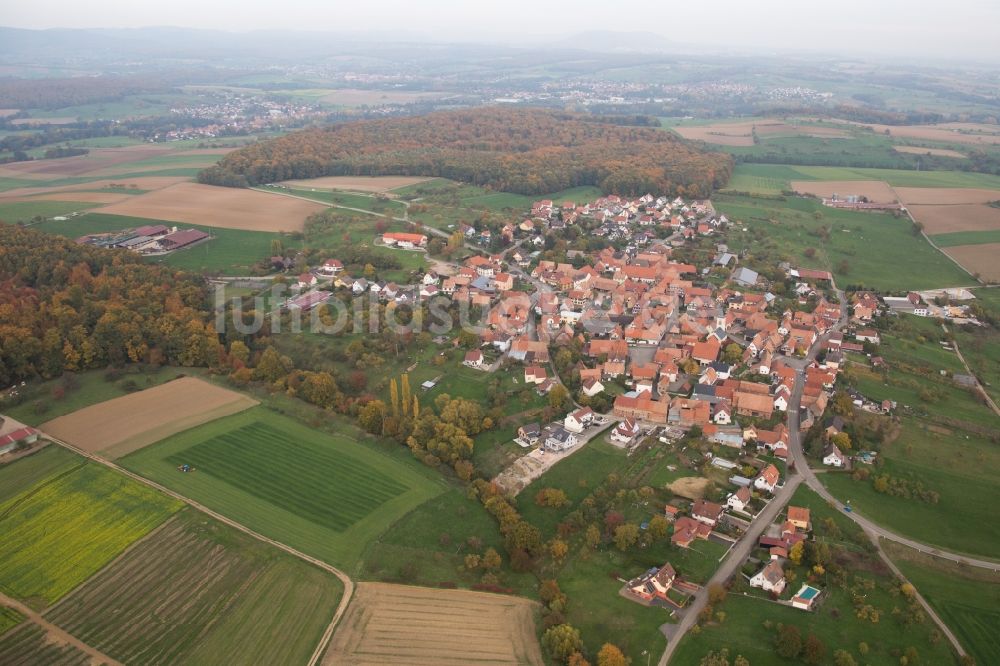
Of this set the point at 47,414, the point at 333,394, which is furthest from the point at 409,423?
the point at 47,414

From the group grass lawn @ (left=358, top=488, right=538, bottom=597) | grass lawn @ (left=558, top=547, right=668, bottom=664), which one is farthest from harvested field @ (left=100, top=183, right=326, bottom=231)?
grass lawn @ (left=558, top=547, right=668, bottom=664)

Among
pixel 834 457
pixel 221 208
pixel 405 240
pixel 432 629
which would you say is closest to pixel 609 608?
pixel 432 629

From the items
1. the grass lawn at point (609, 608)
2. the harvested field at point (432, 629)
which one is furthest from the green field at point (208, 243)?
the grass lawn at point (609, 608)

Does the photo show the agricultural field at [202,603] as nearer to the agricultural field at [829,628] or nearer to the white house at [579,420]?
the agricultural field at [829,628]

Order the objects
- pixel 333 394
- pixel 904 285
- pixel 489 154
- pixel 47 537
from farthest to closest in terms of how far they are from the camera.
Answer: pixel 489 154, pixel 904 285, pixel 333 394, pixel 47 537

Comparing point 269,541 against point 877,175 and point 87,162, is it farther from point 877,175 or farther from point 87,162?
point 877,175

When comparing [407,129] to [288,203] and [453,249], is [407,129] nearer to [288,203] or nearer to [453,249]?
[288,203]
